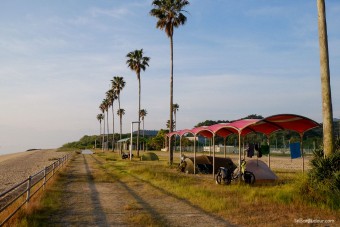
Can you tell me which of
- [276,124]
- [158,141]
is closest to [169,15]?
[276,124]

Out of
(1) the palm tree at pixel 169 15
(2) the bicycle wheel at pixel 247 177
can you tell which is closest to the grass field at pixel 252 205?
(2) the bicycle wheel at pixel 247 177

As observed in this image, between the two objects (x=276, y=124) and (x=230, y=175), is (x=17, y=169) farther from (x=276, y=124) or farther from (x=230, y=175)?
(x=276, y=124)

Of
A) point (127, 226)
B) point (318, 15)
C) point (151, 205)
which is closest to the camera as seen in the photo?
point (127, 226)

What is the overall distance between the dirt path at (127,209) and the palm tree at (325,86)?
17.5ft

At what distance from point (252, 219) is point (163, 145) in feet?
316

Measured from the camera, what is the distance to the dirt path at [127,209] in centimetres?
→ 957

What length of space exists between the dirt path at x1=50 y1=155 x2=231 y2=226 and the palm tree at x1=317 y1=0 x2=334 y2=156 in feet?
17.5

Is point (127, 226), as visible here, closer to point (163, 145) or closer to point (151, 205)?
point (151, 205)

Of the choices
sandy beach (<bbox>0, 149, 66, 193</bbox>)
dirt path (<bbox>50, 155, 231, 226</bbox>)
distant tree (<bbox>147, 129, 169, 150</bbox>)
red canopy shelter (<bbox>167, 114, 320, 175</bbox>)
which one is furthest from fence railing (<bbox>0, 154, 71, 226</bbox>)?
distant tree (<bbox>147, 129, 169, 150</bbox>)

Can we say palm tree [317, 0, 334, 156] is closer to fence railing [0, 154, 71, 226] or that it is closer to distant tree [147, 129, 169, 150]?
fence railing [0, 154, 71, 226]

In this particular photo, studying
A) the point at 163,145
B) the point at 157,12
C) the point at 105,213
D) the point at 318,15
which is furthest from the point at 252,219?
the point at 163,145

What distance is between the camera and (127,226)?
29.6ft

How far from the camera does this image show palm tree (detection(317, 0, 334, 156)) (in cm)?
1240

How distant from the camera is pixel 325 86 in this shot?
1279 centimetres
